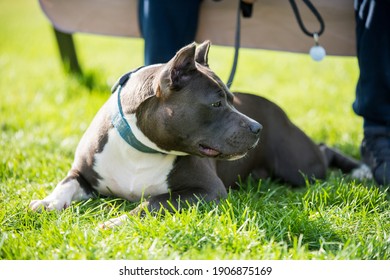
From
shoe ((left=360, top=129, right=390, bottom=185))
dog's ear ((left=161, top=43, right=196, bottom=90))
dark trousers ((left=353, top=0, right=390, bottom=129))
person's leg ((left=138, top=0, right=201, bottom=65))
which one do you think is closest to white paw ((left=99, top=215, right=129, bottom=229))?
dog's ear ((left=161, top=43, right=196, bottom=90))

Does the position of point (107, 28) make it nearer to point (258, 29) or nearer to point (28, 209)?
point (258, 29)

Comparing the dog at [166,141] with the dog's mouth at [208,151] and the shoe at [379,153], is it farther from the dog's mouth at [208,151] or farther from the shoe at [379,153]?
the shoe at [379,153]

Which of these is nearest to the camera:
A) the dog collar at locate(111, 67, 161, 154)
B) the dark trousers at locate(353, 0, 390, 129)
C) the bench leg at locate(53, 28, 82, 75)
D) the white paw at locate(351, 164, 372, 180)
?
the dog collar at locate(111, 67, 161, 154)

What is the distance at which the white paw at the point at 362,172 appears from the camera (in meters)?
4.27

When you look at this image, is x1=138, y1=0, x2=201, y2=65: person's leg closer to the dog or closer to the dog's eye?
the dog

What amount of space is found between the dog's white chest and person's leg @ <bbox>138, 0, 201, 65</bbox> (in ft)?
3.35

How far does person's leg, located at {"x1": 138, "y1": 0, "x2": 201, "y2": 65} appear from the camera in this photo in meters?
4.16

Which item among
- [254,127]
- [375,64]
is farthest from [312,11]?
[254,127]

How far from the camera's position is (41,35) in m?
10.8

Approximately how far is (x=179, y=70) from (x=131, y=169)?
2.16 feet

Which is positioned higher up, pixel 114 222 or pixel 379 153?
pixel 114 222

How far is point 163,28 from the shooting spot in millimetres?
4172

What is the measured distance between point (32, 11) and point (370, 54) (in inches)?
452

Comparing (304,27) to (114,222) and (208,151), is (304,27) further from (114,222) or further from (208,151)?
(114,222)
